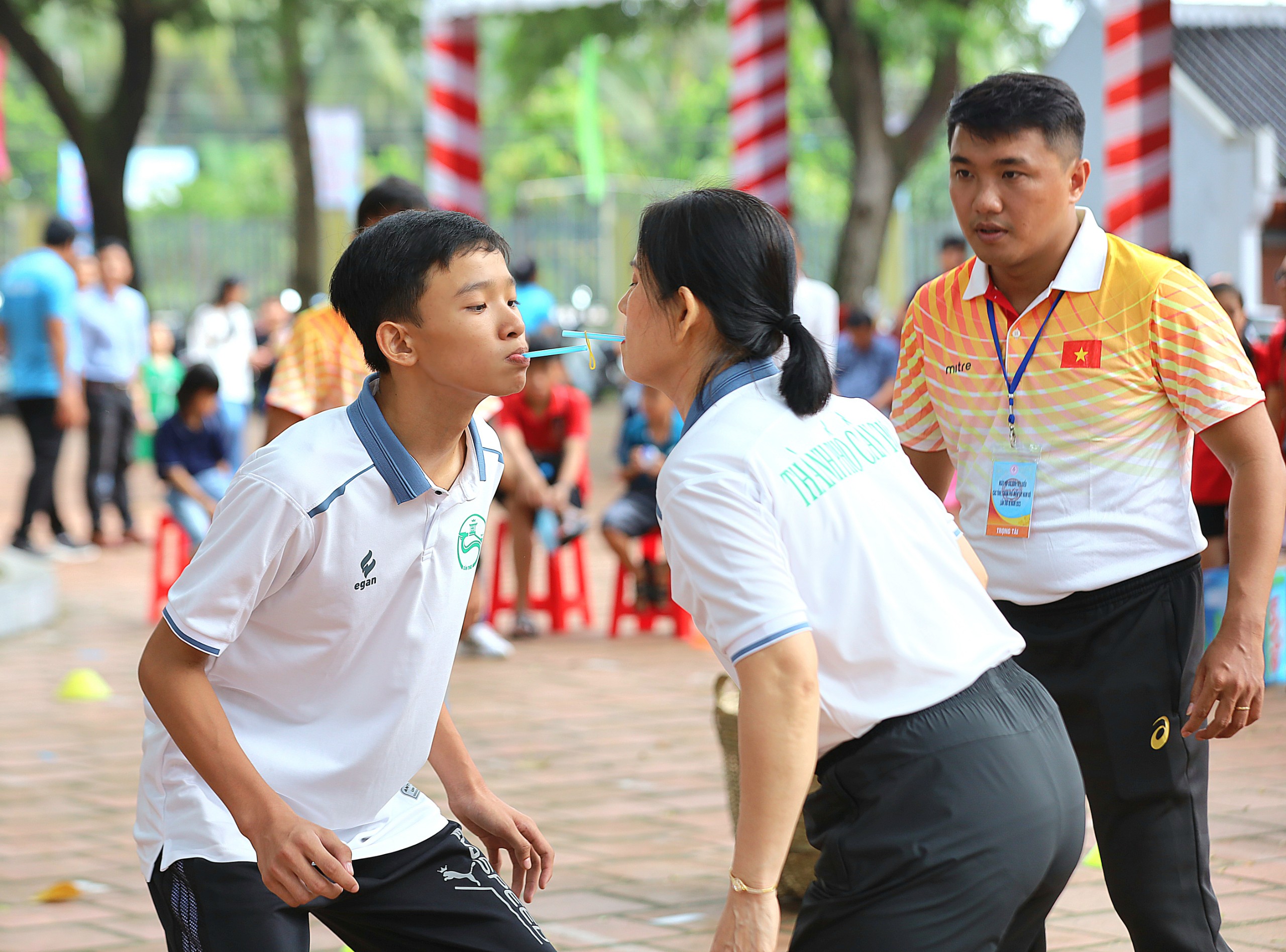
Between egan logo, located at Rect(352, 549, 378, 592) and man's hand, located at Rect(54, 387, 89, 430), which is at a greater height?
egan logo, located at Rect(352, 549, 378, 592)

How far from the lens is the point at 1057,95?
3004mm

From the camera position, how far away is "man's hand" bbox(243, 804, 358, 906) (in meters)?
2.22

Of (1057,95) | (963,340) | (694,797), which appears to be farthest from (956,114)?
(694,797)

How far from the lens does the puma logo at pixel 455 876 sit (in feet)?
8.59

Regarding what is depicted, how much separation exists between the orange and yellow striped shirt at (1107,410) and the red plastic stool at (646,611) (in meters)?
5.21

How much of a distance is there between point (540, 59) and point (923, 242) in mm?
8699

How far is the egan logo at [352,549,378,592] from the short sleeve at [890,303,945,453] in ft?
4.08

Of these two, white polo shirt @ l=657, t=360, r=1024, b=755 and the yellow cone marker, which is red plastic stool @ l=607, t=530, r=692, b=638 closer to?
the yellow cone marker

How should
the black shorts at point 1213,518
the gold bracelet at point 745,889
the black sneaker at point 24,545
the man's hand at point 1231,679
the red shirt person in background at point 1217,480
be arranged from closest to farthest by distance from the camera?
the gold bracelet at point 745,889
the man's hand at point 1231,679
the red shirt person in background at point 1217,480
the black shorts at point 1213,518
the black sneaker at point 24,545

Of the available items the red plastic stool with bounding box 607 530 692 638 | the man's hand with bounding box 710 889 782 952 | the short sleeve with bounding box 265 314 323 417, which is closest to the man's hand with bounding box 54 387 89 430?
the red plastic stool with bounding box 607 530 692 638

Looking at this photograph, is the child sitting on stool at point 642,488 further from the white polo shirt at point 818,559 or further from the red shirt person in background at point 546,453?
the white polo shirt at point 818,559

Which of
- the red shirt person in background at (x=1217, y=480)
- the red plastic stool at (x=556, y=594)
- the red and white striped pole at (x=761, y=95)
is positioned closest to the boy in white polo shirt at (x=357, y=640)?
the red shirt person in background at (x=1217, y=480)

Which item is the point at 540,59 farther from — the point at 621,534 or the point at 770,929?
the point at 770,929

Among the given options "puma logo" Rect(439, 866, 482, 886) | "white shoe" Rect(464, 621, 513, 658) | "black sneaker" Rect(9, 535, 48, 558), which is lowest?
"black sneaker" Rect(9, 535, 48, 558)
